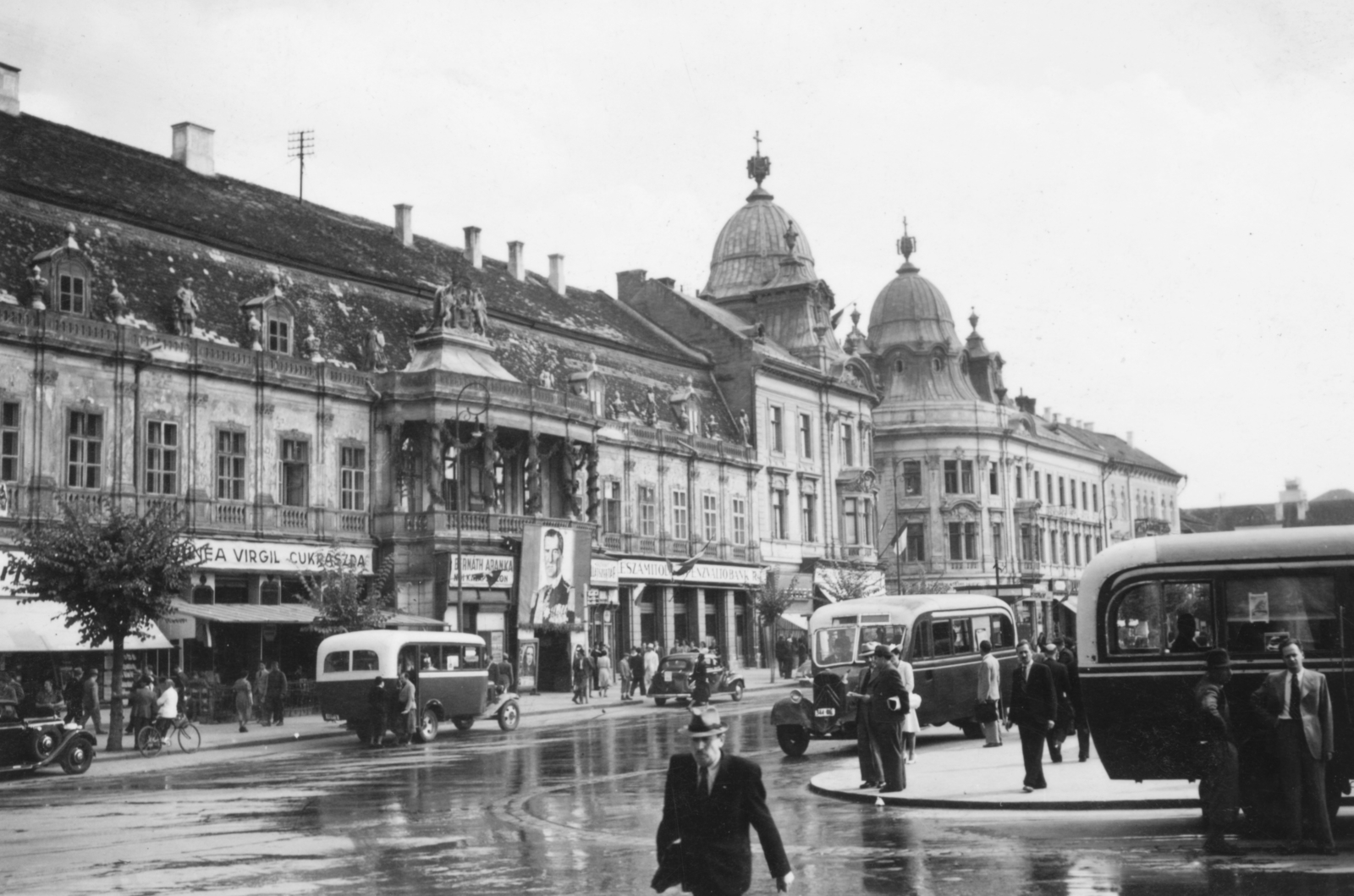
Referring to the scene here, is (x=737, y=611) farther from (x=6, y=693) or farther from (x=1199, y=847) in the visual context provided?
(x=1199, y=847)

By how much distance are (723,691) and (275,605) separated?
41.1 feet

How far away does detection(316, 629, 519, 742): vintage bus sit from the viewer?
1207 inches

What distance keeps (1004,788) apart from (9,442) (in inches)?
1034

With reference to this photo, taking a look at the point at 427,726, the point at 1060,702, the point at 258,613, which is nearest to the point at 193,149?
the point at 258,613

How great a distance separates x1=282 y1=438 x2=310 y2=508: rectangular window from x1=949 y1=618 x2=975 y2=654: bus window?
2185 cm

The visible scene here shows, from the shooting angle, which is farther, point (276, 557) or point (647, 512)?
point (647, 512)

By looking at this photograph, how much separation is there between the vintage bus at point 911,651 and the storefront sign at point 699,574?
91.4ft

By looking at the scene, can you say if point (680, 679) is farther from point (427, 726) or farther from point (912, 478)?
point (912, 478)

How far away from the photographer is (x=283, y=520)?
40969 mm

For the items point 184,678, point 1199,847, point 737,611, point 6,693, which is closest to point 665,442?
point 737,611

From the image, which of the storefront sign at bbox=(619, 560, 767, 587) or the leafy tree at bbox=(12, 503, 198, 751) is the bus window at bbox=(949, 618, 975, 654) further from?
the storefront sign at bbox=(619, 560, 767, 587)

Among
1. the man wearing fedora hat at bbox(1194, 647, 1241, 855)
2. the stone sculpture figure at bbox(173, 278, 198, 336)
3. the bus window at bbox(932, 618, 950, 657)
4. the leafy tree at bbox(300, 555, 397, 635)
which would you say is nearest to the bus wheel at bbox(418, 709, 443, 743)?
the leafy tree at bbox(300, 555, 397, 635)

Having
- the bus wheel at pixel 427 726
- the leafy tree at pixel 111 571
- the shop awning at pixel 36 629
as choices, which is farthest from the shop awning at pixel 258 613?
the bus wheel at pixel 427 726

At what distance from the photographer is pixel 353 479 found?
43531mm
